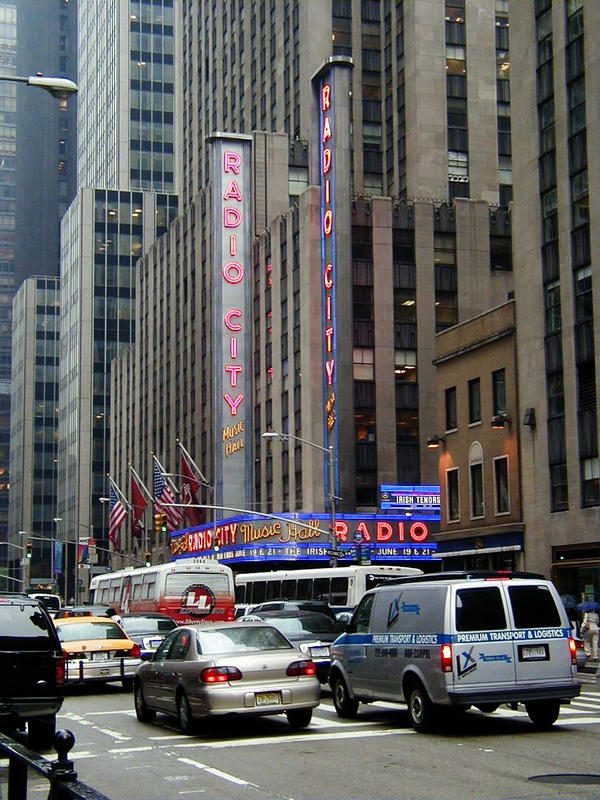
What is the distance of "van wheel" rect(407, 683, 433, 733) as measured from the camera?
16000mm

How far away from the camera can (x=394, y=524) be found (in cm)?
6562

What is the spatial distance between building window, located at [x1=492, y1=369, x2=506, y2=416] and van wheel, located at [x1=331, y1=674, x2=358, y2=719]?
28.0 meters

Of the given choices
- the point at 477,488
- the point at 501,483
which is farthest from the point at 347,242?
the point at 501,483

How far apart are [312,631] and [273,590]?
25023 mm

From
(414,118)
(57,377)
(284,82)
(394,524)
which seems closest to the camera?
(394,524)

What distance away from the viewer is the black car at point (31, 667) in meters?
15.0

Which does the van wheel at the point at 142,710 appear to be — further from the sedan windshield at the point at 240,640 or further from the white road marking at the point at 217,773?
the white road marking at the point at 217,773

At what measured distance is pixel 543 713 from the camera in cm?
1641

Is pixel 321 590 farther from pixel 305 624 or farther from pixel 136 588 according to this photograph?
pixel 305 624

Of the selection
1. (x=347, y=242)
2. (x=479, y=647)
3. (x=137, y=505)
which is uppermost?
(x=347, y=242)

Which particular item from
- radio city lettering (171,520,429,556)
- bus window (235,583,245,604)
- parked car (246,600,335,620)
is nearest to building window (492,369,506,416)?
bus window (235,583,245,604)

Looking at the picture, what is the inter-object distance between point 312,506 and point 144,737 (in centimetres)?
5078

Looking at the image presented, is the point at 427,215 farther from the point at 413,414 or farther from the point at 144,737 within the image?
the point at 144,737

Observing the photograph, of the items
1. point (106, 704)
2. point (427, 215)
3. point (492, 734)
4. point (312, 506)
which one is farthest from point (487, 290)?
point (492, 734)
